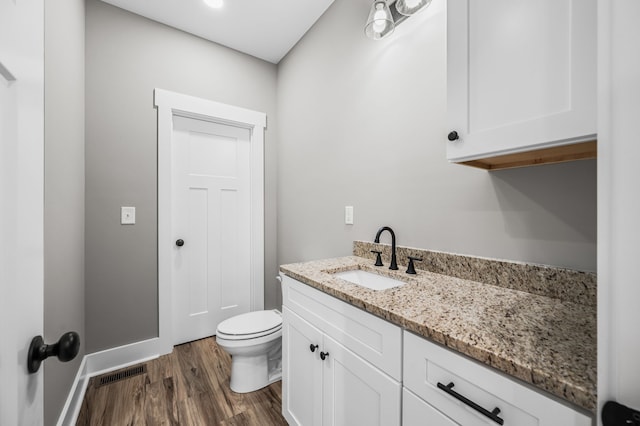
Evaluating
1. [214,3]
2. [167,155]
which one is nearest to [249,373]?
[167,155]

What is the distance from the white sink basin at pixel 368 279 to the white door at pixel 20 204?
118 cm

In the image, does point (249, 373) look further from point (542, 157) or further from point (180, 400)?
point (542, 157)

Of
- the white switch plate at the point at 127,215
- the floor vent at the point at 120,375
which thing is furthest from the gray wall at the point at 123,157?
the floor vent at the point at 120,375

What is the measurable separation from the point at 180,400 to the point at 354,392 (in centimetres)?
134

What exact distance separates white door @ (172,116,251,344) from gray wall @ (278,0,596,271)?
493mm

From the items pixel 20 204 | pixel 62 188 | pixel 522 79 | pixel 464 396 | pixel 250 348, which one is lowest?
pixel 250 348

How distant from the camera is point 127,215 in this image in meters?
2.06

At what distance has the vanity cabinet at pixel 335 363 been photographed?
836mm

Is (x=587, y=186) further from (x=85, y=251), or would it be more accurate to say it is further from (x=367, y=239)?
(x=85, y=251)

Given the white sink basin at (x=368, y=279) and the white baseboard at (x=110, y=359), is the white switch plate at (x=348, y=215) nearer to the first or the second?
the white sink basin at (x=368, y=279)

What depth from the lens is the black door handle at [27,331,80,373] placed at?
1.64ft

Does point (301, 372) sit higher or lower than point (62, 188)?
lower

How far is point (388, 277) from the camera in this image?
137 centimetres

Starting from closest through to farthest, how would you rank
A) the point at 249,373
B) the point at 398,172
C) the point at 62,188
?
1. the point at 62,188
2. the point at 398,172
3. the point at 249,373
